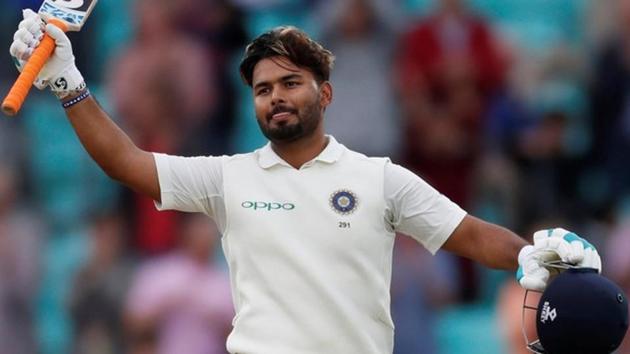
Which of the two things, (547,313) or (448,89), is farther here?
(448,89)

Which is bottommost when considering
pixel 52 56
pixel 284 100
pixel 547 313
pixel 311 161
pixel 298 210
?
pixel 547 313

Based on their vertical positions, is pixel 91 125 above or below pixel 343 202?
above

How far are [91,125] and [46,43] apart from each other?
334 millimetres

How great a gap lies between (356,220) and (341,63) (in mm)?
4469

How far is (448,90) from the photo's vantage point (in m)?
9.70

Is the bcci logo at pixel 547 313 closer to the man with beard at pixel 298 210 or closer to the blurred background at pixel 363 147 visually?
the man with beard at pixel 298 210

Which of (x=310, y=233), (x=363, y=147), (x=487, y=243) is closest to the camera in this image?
(x=310, y=233)

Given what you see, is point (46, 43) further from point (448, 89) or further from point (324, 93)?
point (448, 89)

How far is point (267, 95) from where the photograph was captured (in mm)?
5469

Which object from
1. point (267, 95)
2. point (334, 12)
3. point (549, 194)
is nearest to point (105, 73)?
point (334, 12)

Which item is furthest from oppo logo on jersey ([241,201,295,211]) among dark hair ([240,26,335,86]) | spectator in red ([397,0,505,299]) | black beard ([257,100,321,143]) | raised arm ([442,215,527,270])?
spectator in red ([397,0,505,299])

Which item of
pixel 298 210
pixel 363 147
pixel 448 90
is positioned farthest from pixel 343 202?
pixel 448 90

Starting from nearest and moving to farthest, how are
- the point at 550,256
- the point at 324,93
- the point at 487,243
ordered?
the point at 550,256 < the point at 487,243 < the point at 324,93

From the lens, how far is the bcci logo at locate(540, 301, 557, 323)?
5.03m
